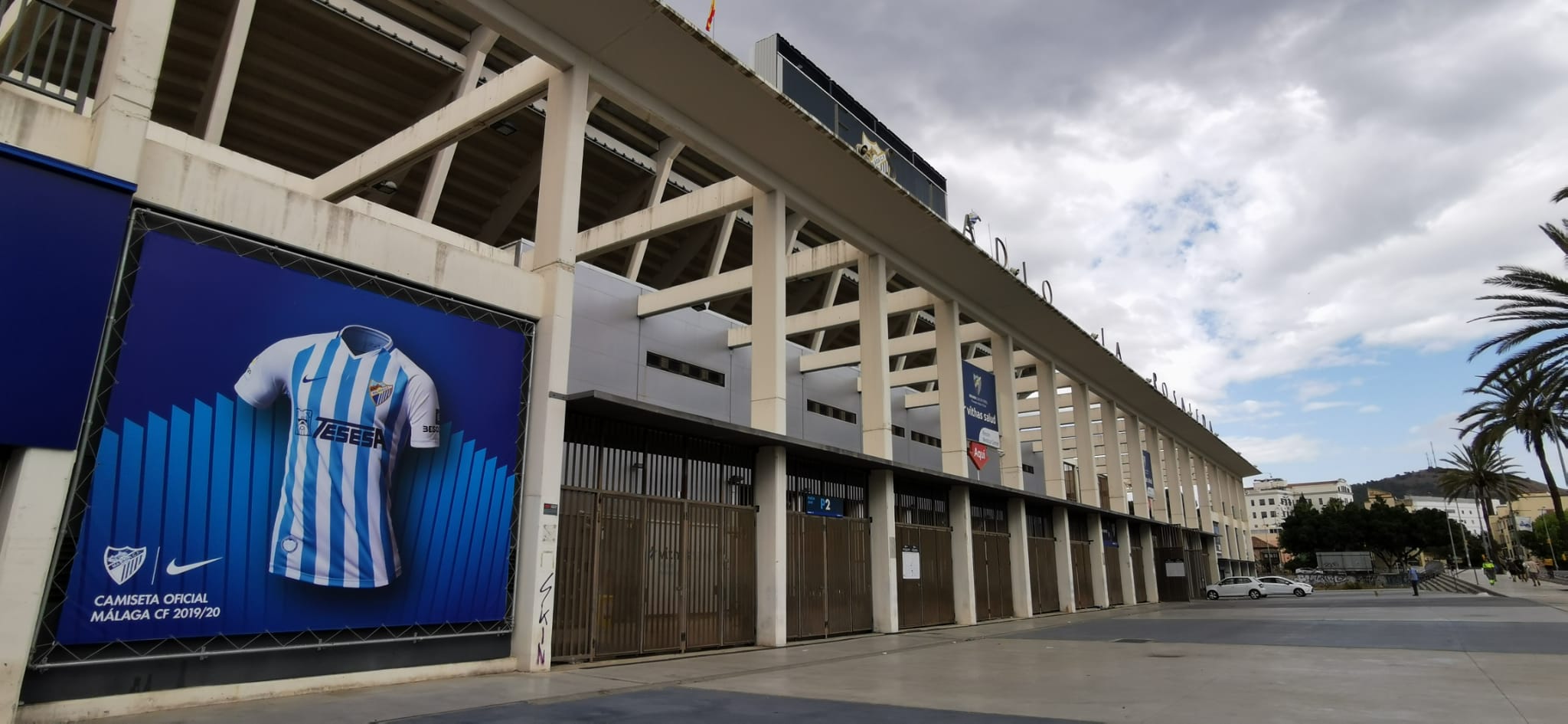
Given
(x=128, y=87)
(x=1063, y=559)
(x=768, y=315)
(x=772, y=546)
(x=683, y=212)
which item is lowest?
(x=1063, y=559)

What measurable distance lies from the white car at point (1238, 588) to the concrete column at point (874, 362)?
27864 mm

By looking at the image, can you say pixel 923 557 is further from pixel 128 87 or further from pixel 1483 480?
pixel 1483 480

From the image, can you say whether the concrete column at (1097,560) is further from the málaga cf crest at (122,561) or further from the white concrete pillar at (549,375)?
the málaga cf crest at (122,561)

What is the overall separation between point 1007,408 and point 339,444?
19496 millimetres

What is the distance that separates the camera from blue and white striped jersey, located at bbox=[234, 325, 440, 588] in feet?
27.0

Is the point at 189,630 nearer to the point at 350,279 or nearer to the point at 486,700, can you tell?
the point at 486,700

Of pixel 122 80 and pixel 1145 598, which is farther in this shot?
pixel 1145 598

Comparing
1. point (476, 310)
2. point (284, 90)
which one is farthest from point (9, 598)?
point (284, 90)

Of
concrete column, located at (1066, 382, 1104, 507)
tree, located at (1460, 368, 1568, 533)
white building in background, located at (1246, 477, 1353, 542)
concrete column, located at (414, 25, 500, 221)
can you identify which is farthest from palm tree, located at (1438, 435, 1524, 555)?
white building in background, located at (1246, 477, 1353, 542)

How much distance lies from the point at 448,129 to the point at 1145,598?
107 ft

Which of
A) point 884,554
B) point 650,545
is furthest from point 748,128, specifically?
point 884,554

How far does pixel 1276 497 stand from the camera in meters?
156

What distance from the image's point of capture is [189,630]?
7387 millimetres

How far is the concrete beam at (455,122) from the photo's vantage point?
489 inches
